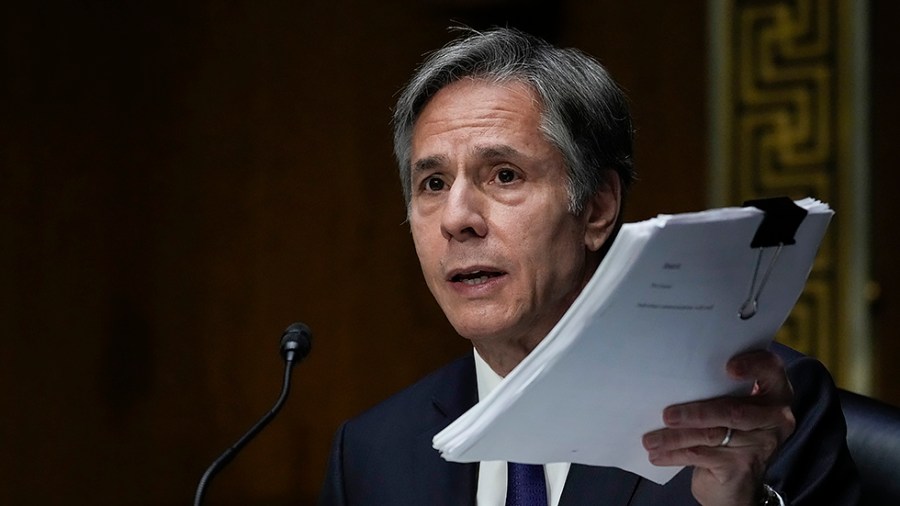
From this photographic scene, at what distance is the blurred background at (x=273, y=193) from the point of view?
345cm

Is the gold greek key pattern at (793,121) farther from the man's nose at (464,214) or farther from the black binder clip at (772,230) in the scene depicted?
the black binder clip at (772,230)

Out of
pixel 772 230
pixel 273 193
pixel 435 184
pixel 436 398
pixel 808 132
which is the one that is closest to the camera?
pixel 772 230

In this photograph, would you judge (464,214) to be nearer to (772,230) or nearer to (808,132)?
(772,230)

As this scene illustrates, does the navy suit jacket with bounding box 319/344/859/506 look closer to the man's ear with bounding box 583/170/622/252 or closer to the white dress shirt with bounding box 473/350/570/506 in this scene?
the white dress shirt with bounding box 473/350/570/506

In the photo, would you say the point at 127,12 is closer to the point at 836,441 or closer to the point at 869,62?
the point at 869,62

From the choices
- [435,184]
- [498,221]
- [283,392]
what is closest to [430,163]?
[435,184]

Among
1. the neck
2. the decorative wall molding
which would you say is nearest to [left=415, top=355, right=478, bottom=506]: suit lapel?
the neck

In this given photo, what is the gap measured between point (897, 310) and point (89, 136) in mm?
2146

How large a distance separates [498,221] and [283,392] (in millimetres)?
374

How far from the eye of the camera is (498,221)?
1.95 m

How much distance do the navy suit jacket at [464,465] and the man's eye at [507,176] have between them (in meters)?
0.41

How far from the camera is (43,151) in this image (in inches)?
149

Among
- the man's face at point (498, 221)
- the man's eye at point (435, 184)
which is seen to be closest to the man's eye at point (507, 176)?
the man's face at point (498, 221)

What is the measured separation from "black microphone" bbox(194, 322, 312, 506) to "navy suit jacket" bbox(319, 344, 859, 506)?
34 centimetres
